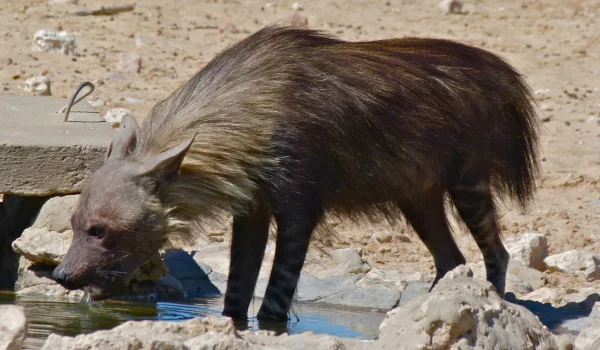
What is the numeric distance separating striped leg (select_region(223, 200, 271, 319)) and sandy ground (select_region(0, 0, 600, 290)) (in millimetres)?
1477

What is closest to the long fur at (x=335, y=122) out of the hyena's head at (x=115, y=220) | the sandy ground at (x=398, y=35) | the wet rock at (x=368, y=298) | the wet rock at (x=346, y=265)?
the hyena's head at (x=115, y=220)

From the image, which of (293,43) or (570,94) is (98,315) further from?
(570,94)

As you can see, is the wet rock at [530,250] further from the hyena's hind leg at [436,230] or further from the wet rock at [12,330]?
the wet rock at [12,330]

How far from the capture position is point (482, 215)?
571 centimetres

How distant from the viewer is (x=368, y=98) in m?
5.17

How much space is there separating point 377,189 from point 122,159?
1.23 m

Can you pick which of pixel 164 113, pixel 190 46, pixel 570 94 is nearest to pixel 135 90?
pixel 190 46

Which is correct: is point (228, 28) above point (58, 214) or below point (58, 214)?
below

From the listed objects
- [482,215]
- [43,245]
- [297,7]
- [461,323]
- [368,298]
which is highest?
[461,323]

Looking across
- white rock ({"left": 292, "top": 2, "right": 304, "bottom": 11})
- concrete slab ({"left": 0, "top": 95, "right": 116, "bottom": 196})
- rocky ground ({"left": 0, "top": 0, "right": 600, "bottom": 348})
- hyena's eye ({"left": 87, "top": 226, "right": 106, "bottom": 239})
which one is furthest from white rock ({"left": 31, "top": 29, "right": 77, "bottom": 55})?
hyena's eye ({"left": 87, "top": 226, "right": 106, "bottom": 239})

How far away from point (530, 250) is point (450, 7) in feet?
22.2

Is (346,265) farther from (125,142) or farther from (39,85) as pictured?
(39,85)

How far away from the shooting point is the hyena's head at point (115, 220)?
465 cm

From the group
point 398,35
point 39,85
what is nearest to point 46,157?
point 39,85
